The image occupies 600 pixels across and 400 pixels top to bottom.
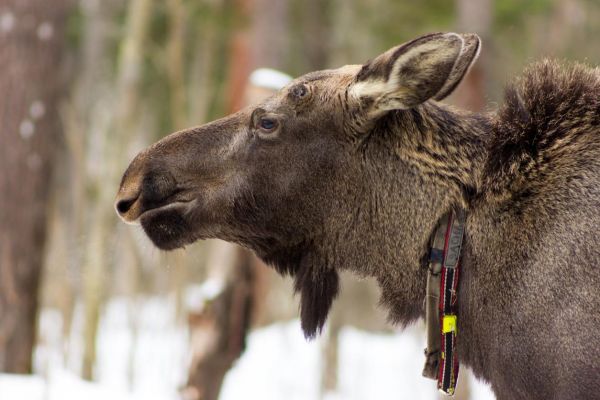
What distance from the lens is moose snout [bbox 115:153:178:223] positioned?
4.31 meters

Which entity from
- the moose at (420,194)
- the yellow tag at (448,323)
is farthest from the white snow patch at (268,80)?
the yellow tag at (448,323)

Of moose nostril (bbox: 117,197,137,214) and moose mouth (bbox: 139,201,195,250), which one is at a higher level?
moose nostril (bbox: 117,197,137,214)

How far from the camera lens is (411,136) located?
4242mm

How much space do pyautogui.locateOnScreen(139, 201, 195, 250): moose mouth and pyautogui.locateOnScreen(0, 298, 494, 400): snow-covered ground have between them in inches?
115

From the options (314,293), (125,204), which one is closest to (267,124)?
(125,204)

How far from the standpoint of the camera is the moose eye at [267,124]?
4.45 m

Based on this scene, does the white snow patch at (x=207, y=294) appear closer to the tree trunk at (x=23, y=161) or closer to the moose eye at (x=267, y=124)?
the tree trunk at (x=23, y=161)

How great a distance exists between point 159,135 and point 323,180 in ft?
66.8

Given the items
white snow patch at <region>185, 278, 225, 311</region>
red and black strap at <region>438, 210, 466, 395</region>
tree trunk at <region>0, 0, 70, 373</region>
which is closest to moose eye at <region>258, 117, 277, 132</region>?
red and black strap at <region>438, 210, 466, 395</region>

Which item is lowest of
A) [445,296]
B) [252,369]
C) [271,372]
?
[271,372]

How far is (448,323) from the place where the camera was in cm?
401

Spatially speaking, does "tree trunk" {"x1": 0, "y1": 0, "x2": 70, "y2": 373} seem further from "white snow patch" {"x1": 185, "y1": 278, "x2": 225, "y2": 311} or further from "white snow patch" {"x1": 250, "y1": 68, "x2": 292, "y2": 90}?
"white snow patch" {"x1": 250, "y1": 68, "x2": 292, "y2": 90}

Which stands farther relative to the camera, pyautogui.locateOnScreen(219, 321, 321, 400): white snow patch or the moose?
pyautogui.locateOnScreen(219, 321, 321, 400): white snow patch

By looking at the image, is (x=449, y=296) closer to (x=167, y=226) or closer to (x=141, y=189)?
(x=167, y=226)
